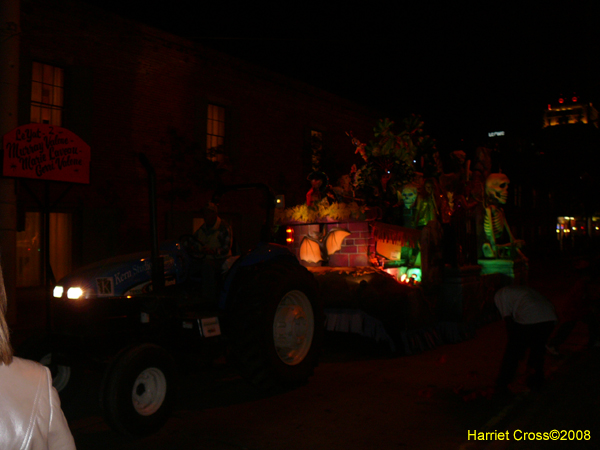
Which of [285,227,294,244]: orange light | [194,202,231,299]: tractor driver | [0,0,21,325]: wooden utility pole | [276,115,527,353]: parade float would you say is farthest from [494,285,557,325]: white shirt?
[0,0,21,325]: wooden utility pole

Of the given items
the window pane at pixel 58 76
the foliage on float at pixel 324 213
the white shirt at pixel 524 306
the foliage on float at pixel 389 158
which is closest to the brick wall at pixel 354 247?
the foliage on float at pixel 324 213

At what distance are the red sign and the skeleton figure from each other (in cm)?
784

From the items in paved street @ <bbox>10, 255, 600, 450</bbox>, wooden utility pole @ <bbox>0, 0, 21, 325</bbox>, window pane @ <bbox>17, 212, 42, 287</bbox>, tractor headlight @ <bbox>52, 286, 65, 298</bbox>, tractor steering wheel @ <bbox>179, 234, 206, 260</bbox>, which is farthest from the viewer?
window pane @ <bbox>17, 212, 42, 287</bbox>

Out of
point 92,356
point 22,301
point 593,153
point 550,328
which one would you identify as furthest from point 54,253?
point 593,153

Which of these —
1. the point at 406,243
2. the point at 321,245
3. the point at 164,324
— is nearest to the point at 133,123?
the point at 321,245

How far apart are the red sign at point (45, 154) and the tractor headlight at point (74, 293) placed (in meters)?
3.79

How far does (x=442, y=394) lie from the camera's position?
220 inches

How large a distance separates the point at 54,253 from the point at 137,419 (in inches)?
386

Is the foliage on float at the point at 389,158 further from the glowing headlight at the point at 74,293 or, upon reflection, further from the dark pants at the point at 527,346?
the glowing headlight at the point at 74,293

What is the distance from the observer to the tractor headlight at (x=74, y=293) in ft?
15.0

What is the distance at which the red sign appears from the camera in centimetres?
812

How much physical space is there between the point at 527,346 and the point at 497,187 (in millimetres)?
5536

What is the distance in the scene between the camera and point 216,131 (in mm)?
16641

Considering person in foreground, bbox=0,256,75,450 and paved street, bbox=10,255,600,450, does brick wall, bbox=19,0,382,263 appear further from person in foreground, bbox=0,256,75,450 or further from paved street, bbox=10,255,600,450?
person in foreground, bbox=0,256,75,450
